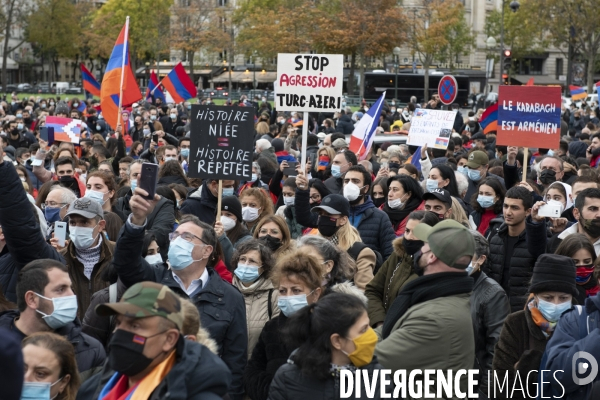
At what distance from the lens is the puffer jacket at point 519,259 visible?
7055mm

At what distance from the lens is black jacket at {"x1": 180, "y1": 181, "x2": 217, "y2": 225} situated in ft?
28.8

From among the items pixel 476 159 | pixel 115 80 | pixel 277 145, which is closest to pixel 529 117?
pixel 476 159

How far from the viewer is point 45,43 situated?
7619cm

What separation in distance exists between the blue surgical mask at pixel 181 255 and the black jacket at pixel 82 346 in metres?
0.69

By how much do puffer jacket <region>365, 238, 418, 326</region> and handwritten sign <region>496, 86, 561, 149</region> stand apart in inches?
176


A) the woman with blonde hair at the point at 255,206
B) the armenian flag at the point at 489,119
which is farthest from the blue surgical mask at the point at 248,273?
the armenian flag at the point at 489,119

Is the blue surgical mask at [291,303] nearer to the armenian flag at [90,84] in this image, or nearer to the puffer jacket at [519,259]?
the puffer jacket at [519,259]

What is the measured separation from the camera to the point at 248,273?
5.91 m

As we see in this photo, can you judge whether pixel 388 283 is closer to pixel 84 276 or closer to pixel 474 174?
pixel 84 276

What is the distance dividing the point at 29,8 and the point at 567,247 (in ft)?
241

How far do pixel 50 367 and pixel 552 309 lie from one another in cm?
264

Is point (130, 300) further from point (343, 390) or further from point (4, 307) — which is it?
point (4, 307)

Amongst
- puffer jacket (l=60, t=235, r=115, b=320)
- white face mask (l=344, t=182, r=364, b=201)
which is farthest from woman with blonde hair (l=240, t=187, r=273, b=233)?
puffer jacket (l=60, t=235, r=115, b=320)

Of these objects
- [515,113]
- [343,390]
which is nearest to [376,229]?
[515,113]
